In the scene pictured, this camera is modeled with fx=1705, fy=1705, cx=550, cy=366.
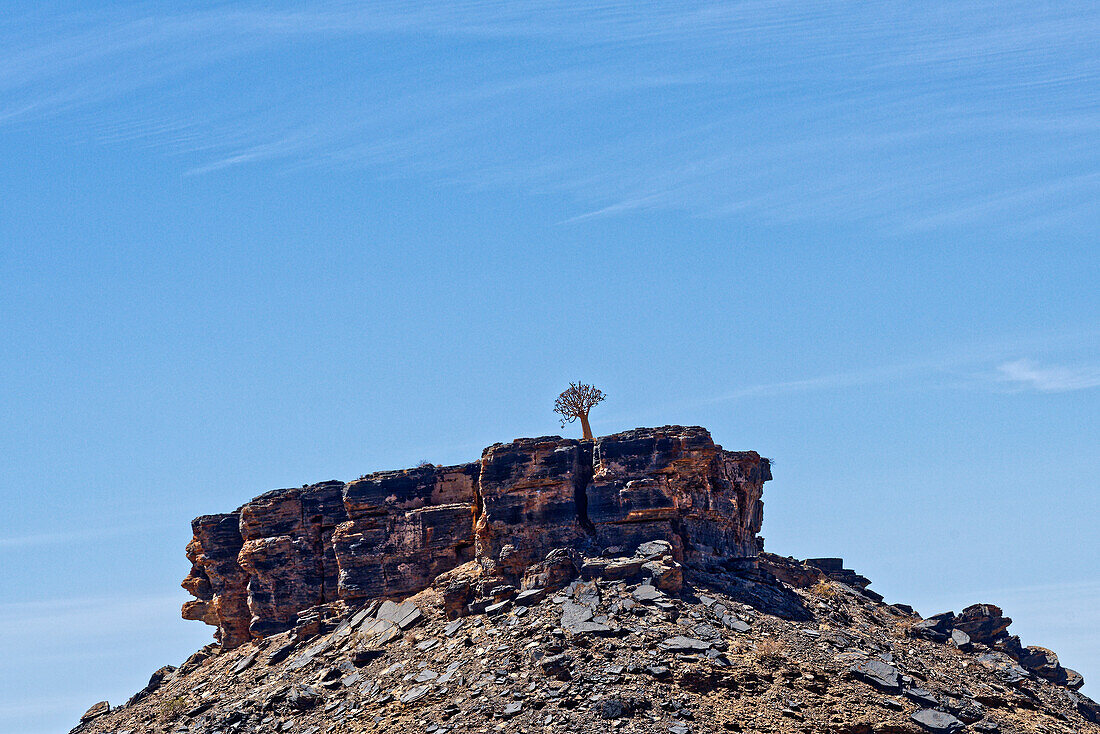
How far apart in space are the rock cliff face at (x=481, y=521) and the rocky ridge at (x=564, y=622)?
103mm

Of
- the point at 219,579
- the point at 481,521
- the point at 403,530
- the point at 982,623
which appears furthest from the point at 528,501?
the point at 982,623

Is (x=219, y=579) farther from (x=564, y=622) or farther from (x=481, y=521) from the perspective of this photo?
(x=564, y=622)

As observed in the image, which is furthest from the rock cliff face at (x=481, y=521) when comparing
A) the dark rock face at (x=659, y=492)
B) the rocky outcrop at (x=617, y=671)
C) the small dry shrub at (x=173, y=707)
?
the small dry shrub at (x=173, y=707)

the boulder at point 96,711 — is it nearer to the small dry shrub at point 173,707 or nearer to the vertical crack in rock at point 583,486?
the small dry shrub at point 173,707

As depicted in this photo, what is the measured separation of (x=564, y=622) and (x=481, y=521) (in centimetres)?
1085

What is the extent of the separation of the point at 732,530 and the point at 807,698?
1766 cm

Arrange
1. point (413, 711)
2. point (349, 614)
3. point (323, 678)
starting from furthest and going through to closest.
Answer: point (349, 614)
point (323, 678)
point (413, 711)

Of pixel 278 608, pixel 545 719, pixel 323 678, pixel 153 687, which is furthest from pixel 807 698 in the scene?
pixel 153 687

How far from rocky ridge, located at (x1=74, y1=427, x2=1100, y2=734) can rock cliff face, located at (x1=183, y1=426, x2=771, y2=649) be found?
0.10 m

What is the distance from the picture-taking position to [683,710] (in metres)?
63.7

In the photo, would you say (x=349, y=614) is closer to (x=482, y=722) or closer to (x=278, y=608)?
(x=278, y=608)

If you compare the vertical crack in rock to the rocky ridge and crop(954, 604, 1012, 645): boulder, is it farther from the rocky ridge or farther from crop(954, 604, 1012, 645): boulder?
crop(954, 604, 1012, 645): boulder

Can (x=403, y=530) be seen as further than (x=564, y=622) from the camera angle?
Yes

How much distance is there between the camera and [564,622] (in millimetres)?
71375
